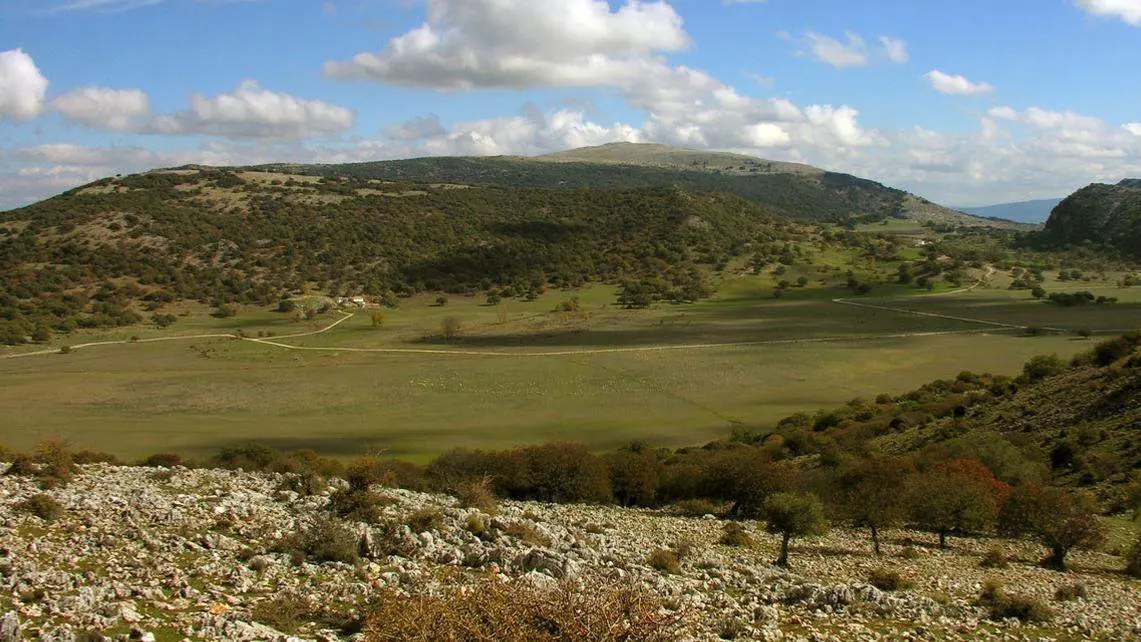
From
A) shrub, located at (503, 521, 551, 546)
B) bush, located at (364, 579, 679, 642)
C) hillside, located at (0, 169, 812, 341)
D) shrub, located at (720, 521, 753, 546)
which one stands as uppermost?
hillside, located at (0, 169, 812, 341)

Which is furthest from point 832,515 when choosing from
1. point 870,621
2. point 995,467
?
point 870,621

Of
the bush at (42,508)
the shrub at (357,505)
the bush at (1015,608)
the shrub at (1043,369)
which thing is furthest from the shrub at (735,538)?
the shrub at (1043,369)

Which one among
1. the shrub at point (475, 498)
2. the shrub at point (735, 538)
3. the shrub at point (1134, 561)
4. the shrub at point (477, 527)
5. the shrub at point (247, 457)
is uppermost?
the shrub at point (477, 527)

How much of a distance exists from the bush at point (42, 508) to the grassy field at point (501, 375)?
29203 millimetres

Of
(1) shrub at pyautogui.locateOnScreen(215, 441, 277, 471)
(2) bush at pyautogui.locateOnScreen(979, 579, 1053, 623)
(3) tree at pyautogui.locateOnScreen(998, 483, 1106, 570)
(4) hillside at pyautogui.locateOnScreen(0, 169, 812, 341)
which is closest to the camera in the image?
(2) bush at pyautogui.locateOnScreen(979, 579, 1053, 623)

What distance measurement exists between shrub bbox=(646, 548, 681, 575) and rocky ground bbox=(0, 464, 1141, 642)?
256 millimetres

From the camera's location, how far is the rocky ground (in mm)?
13852

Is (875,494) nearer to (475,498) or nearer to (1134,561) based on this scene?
(1134,561)

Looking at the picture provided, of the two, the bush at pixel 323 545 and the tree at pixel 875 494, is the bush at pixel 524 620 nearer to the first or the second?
the bush at pixel 323 545

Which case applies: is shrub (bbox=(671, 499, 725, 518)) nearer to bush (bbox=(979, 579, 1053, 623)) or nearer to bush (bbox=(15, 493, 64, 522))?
bush (bbox=(979, 579, 1053, 623))

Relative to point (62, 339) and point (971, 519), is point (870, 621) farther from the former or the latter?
point (62, 339)

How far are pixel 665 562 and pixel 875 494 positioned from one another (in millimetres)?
11274

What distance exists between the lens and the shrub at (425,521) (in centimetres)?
2031

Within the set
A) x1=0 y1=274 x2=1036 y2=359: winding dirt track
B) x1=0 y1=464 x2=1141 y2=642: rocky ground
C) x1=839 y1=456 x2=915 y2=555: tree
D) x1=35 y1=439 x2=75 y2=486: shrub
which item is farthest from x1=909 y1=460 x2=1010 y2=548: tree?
x1=0 y1=274 x2=1036 y2=359: winding dirt track
